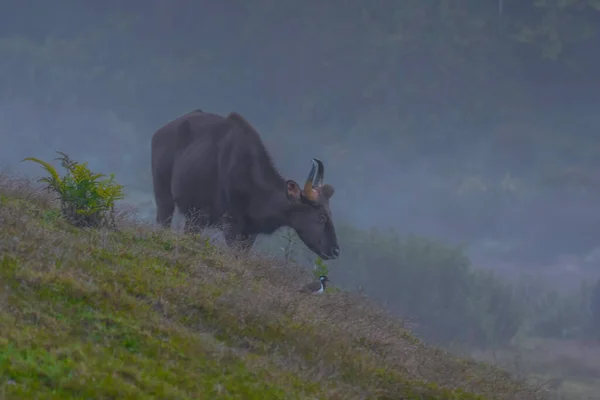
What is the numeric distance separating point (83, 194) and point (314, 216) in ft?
18.6

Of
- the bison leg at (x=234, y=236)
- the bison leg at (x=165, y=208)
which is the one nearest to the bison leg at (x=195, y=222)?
the bison leg at (x=234, y=236)

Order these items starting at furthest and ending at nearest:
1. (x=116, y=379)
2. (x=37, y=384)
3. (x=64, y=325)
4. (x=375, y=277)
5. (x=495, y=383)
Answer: (x=375, y=277)
(x=495, y=383)
(x=64, y=325)
(x=116, y=379)
(x=37, y=384)

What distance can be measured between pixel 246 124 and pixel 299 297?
23.1ft

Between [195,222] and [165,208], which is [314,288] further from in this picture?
[165,208]

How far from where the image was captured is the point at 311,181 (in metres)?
15.7

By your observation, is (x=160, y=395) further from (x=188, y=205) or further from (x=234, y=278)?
(x=188, y=205)

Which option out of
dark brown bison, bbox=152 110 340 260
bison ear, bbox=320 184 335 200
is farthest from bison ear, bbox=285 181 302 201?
bison ear, bbox=320 184 335 200

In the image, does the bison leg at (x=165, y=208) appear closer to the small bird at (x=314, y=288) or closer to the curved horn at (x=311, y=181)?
the curved horn at (x=311, y=181)

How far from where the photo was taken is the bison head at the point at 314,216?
15672 mm

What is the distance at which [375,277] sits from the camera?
58.3 m

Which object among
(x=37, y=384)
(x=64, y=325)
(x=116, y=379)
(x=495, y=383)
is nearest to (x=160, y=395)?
(x=116, y=379)

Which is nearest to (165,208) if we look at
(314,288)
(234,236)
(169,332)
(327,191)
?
(234,236)

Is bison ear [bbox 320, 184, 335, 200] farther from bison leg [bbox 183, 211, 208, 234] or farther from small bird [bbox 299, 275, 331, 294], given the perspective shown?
small bird [bbox 299, 275, 331, 294]

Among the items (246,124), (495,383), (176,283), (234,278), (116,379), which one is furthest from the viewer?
(246,124)
